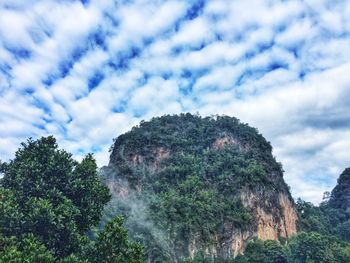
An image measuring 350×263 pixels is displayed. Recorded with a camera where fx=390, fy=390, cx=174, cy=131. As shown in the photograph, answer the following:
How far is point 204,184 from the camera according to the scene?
248 feet

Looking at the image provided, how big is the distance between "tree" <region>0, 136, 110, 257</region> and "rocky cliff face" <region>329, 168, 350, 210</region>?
10723 cm

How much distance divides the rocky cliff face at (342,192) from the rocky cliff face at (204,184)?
3663 centimetres

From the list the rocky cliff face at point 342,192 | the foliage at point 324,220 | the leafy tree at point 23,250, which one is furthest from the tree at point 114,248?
the rocky cliff face at point 342,192

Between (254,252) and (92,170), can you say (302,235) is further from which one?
(92,170)

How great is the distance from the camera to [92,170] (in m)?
19.4

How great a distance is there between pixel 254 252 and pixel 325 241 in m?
10.5

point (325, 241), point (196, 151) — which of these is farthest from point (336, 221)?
point (325, 241)

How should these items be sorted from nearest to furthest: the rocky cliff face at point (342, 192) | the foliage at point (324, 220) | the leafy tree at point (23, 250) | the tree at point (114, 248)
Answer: the leafy tree at point (23, 250) → the tree at point (114, 248) → the foliage at point (324, 220) → the rocky cliff face at point (342, 192)

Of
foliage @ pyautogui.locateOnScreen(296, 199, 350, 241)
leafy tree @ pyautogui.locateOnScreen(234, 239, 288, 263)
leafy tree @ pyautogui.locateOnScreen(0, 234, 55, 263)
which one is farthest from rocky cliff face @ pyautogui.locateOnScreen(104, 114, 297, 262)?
leafy tree @ pyautogui.locateOnScreen(0, 234, 55, 263)

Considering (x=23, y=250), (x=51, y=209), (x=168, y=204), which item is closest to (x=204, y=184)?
(x=168, y=204)

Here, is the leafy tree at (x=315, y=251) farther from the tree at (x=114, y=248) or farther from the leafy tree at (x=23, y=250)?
the leafy tree at (x=23, y=250)

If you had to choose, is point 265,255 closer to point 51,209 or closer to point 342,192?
point 51,209

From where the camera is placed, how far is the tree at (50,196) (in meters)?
16.7

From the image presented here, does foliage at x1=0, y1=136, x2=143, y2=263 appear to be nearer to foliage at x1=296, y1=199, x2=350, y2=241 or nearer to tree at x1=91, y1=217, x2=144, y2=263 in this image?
tree at x1=91, y1=217, x2=144, y2=263
